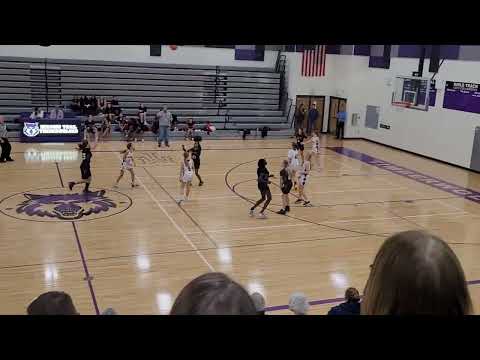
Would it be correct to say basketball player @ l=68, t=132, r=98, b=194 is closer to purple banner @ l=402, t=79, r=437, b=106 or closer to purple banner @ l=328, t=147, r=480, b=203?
purple banner @ l=328, t=147, r=480, b=203

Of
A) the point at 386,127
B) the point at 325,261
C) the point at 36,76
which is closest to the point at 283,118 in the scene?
the point at 386,127

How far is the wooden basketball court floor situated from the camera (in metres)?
9.56

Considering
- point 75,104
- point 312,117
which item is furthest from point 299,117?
point 75,104

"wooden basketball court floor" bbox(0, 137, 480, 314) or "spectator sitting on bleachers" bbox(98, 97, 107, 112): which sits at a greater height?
"spectator sitting on bleachers" bbox(98, 97, 107, 112)

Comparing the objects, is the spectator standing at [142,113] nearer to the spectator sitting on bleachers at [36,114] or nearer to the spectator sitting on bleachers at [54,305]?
the spectator sitting on bleachers at [36,114]

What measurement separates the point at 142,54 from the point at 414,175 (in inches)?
634

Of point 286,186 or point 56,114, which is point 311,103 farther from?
point 286,186

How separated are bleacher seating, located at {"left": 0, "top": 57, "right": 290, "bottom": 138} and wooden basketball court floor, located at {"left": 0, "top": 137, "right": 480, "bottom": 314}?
6.51 m

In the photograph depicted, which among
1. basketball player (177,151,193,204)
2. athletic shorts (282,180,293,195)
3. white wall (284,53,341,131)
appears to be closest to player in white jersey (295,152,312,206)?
athletic shorts (282,180,293,195)

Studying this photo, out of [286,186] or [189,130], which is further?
[189,130]

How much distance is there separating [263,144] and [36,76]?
38.6 ft

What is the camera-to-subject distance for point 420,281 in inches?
43.2

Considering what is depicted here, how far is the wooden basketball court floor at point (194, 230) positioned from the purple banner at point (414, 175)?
1.75ft
